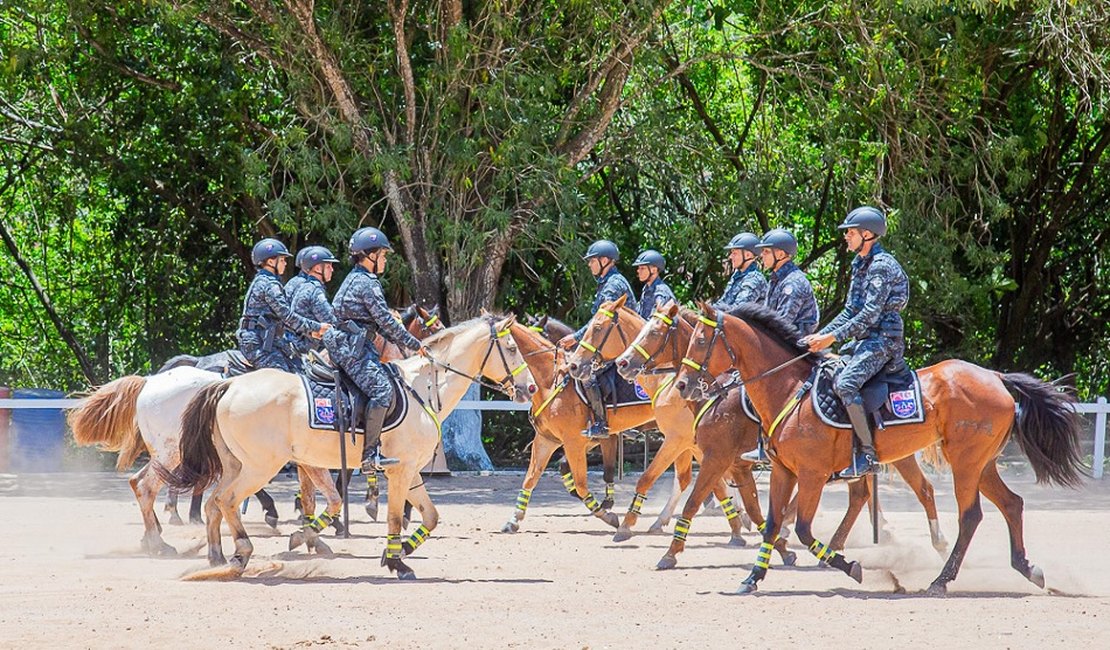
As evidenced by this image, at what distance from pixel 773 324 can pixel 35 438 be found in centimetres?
1253

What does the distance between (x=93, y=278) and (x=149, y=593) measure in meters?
15.5

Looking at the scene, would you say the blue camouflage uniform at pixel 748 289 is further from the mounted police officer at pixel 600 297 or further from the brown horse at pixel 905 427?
the brown horse at pixel 905 427

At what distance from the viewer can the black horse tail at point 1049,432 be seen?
9.77 m

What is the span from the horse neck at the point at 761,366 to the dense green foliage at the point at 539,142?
7.89 metres

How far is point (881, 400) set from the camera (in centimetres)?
972

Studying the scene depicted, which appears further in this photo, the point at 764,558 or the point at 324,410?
Result: the point at 324,410

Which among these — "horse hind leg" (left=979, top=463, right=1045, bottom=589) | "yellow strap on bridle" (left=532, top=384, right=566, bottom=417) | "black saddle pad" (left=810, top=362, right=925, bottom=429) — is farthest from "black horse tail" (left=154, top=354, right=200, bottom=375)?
→ "horse hind leg" (left=979, top=463, right=1045, bottom=589)

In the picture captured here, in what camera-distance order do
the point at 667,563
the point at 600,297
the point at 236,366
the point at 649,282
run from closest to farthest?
the point at 667,563 < the point at 236,366 < the point at 600,297 < the point at 649,282

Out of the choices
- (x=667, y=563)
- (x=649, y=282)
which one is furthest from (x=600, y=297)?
(x=667, y=563)

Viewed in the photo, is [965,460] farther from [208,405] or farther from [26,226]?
[26,226]

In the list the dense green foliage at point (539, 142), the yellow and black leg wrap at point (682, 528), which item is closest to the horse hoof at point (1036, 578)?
the yellow and black leg wrap at point (682, 528)

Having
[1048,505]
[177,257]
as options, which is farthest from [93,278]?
[1048,505]

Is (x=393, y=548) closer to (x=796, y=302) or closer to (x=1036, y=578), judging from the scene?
(x=796, y=302)

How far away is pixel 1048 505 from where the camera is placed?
16.0m
